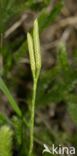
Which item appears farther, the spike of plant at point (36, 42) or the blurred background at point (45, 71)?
the blurred background at point (45, 71)

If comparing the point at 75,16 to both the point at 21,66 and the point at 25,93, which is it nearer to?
the point at 21,66

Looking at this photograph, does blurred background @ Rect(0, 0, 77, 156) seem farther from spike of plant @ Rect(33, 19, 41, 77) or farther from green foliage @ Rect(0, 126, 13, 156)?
spike of plant @ Rect(33, 19, 41, 77)

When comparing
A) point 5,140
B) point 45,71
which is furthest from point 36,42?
point 45,71

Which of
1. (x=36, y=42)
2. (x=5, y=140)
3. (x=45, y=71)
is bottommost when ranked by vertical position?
(x=5, y=140)

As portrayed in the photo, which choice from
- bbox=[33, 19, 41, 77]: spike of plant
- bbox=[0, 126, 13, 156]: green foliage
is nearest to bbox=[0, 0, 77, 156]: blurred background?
bbox=[0, 126, 13, 156]: green foliage

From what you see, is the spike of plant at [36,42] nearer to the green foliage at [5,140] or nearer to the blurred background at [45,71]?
the green foliage at [5,140]

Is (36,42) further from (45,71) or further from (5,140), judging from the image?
(45,71)

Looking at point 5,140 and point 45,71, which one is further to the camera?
point 45,71

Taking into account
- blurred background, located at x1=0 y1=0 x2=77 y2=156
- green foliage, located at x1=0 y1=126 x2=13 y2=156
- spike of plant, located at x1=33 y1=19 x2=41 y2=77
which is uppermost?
blurred background, located at x1=0 y1=0 x2=77 y2=156

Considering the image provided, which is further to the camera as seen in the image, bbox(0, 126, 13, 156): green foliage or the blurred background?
the blurred background

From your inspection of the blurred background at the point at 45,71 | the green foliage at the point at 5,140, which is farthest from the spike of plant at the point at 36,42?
the blurred background at the point at 45,71
